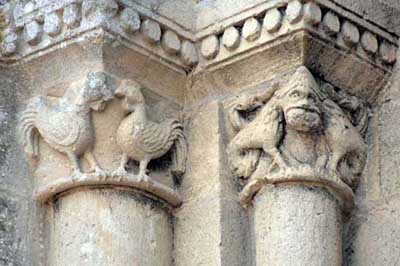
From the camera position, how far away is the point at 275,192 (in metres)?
4.64

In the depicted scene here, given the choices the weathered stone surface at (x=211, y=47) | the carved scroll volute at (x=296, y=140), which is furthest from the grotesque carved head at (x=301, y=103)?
the weathered stone surface at (x=211, y=47)

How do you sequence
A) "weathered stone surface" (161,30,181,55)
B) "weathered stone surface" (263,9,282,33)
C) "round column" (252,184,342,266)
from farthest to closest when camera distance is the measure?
"weathered stone surface" (161,30,181,55) < "weathered stone surface" (263,9,282,33) < "round column" (252,184,342,266)

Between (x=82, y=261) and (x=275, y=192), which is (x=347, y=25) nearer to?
(x=275, y=192)

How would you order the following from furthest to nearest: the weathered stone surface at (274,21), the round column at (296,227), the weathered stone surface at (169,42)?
1. the weathered stone surface at (169,42)
2. the weathered stone surface at (274,21)
3. the round column at (296,227)

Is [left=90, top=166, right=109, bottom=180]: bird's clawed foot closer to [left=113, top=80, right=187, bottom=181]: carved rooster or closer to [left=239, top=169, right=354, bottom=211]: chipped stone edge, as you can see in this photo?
[left=113, top=80, right=187, bottom=181]: carved rooster

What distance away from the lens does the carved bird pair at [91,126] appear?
4680mm

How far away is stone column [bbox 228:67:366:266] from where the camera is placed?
4.59m

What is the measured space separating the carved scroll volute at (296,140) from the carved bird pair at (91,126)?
209 mm

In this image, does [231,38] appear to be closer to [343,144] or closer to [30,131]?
→ [343,144]

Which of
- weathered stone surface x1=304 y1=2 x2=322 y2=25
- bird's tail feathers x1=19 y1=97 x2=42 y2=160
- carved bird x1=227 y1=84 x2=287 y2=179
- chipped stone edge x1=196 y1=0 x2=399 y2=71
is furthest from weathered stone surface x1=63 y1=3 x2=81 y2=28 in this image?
weathered stone surface x1=304 y1=2 x2=322 y2=25

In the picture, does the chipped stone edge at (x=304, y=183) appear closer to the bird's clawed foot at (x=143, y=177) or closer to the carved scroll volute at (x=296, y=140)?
the carved scroll volute at (x=296, y=140)

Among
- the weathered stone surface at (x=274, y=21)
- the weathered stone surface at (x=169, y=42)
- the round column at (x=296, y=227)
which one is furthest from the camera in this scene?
the weathered stone surface at (x=169, y=42)

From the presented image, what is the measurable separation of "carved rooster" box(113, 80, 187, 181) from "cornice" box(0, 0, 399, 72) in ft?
0.39

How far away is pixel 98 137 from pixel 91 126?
3 cm
